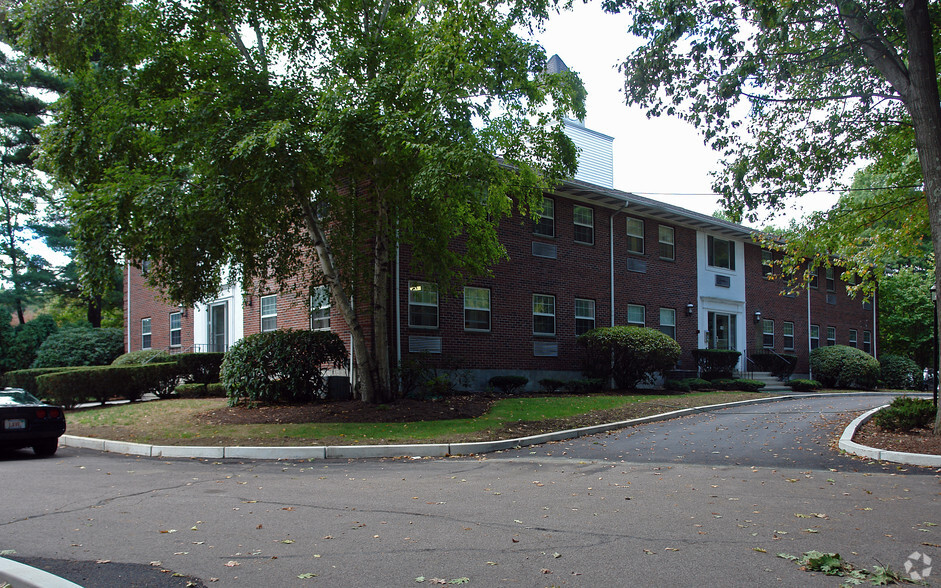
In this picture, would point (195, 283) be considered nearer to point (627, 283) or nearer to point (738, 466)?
point (738, 466)

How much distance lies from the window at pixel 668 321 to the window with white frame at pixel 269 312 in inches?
520

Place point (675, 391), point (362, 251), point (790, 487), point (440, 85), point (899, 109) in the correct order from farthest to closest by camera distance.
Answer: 1. point (675, 391)
2. point (362, 251)
3. point (899, 109)
4. point (440, 85)
5. point (790, 487)

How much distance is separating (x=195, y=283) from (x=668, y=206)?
16.4m

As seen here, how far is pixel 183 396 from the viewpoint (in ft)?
65.5

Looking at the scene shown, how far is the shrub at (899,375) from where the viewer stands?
33.0 meters

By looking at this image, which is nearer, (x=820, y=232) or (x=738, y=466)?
(x=738, y=466)

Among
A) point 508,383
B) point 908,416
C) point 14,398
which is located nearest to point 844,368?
point 508,383

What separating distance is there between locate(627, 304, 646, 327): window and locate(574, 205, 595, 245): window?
2.90 m

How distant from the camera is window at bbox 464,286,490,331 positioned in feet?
63.5

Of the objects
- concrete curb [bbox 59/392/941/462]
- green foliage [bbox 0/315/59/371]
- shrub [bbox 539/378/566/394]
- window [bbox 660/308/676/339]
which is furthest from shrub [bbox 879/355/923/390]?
green foliage [bbox 0/315/59/371]

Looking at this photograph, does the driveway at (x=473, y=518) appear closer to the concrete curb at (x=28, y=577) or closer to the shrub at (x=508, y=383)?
the concrete curb at (x=28, y=577)

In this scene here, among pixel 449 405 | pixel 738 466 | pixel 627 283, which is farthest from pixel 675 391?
pixel 738 466

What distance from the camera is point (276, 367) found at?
51.4 ft

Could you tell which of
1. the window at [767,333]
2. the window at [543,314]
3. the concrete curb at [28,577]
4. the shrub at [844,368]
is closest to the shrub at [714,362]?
the window at [767,333]
